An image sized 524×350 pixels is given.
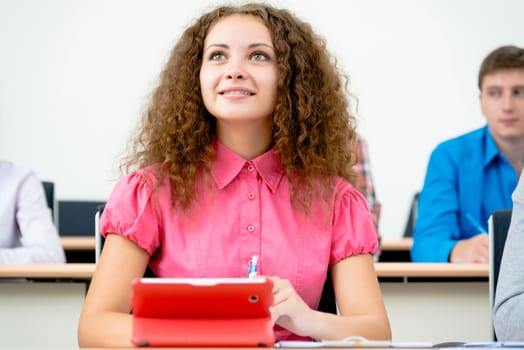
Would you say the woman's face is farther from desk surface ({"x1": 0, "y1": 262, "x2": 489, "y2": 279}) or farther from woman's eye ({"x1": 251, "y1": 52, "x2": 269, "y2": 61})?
desk surface ({"x1": 0, "y1": 262, "x2": 489, "y2": 279})

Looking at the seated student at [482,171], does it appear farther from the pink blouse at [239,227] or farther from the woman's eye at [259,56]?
the woman's eye at [259,56]

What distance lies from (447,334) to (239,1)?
1.27 meters

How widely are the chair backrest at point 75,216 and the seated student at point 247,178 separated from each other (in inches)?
94.1

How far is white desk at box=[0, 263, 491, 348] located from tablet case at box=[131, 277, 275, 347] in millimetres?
1305

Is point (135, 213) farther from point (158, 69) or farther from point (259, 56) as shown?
point (158, 69)

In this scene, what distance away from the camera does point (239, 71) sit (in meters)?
1.88

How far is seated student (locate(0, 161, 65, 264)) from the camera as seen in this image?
312 cm

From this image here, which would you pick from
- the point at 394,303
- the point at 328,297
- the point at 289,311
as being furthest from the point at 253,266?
the point at 394,303

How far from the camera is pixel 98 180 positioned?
18.3 feet

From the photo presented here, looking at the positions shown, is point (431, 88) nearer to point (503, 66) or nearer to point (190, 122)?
point (503, 66)

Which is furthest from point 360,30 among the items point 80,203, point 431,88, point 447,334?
point 447,334

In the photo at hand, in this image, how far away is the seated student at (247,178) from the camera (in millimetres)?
1889

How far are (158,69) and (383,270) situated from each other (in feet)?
10.2

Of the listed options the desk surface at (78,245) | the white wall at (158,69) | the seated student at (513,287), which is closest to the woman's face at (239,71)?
the seated student at (513,287)
